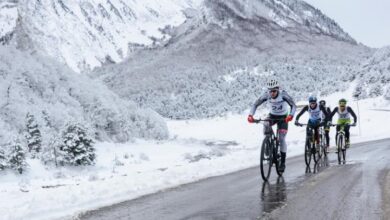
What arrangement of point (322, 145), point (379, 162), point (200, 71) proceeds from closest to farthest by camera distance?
point (379, 162)
point (322, 145)
point (200, 71)

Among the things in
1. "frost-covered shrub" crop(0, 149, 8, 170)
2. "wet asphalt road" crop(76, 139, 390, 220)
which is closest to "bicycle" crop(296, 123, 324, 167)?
"wet asphalt road" crop(76, 139, 390, 220)

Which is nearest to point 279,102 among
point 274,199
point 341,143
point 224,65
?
point 274,199

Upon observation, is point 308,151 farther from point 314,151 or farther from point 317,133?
point 317,133

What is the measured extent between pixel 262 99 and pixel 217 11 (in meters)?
187

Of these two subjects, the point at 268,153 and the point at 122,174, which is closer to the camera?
the point at 268,153

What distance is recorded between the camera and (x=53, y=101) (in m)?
35.5

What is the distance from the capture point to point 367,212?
25.1 feet

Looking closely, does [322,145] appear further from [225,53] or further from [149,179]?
[225,53]

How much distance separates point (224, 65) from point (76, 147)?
125377 mm

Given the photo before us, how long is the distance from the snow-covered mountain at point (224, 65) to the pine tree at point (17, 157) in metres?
54.5

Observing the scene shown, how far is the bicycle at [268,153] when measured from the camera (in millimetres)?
11594

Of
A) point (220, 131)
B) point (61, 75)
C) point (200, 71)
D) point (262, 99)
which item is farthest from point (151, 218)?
point (200, 71)

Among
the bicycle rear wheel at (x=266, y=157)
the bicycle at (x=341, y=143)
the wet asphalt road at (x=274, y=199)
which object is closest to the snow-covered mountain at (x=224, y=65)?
the bicycle at (x=341, y=143)

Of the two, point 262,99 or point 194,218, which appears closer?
point 194,218
